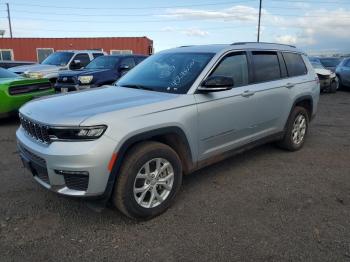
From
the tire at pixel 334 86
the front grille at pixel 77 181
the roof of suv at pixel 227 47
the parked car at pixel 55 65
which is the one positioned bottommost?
the tire at pixel 334 86

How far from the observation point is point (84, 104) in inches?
142

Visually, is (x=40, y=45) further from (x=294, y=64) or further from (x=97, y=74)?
(x=294, y=64)

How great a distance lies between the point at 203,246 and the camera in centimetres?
320

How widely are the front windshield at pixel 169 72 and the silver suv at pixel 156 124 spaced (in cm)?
1

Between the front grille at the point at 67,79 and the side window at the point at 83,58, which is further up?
the side window at the point at 83,58

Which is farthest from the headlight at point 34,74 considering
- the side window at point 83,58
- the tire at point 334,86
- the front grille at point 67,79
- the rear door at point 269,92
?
the tire at point 334,86

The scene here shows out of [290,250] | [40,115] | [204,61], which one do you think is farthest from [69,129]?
[290,250]

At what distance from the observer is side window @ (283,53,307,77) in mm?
5762

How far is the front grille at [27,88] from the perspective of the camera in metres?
7.82

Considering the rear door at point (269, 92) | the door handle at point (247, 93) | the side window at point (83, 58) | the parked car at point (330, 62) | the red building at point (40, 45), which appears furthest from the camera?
the red building at point (40, 45)

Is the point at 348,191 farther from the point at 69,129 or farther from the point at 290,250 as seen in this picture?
the point at 69,129

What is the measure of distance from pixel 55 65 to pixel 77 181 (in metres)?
10.4

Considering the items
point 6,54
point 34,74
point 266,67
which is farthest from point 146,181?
point 6,54

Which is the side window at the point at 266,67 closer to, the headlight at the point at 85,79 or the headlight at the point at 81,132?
the headlight at the point at 81,132
